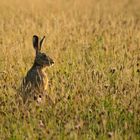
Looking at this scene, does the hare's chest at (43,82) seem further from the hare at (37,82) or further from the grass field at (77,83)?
the grass field at (77,83)

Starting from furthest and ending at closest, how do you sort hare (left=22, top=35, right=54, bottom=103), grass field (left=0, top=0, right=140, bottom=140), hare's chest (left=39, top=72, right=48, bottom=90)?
hare's chest (left=39, top=72, right=48, bottom=90)
hare (left=22, top=35, right=54, bottom=103)
grass field (left=0, top=0, right=140, bottom=140)

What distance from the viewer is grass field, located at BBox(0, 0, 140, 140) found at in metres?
5.51

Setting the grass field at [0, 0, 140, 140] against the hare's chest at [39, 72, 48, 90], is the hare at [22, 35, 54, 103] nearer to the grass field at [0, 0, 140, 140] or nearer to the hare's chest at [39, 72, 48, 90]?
the hare's chest at [39, 72, 48, 90]

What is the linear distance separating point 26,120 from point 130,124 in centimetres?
113

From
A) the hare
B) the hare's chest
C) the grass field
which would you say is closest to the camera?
the grass field

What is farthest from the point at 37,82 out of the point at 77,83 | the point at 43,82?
the point at 77,83

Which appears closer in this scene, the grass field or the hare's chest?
the grass field

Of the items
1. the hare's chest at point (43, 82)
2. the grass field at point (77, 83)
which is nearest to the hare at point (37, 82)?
the hare's chest at point (43, 82)

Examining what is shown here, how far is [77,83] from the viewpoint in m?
6.73

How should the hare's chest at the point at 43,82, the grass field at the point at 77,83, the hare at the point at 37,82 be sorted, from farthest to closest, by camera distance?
1. the hare's chest at the point at 43,82
2. the hare at the point at 37,82
3. the grass field at the point at 77,83

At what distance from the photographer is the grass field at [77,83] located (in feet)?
18.1

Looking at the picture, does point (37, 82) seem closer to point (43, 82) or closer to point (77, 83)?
Result: point (43, 82)

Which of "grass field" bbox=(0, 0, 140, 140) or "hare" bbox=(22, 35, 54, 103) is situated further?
"hare" bbox=(22, 35, 54, 103)

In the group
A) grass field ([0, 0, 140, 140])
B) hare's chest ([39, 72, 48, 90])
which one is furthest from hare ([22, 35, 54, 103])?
grass field ([0, 0, 140, 140])
